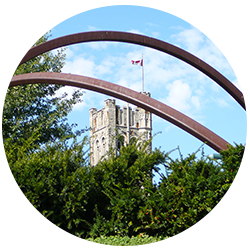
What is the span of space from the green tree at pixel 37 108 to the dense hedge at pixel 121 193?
147 inches

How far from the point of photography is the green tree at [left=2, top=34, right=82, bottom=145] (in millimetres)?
9336

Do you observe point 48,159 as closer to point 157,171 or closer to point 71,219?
point 71,219

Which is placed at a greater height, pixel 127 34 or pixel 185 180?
pixel 127 34

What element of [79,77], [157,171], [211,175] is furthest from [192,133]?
[79,77]

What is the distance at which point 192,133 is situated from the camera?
5027 mm

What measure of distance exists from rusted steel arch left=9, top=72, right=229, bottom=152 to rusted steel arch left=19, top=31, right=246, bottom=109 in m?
Answer: 0.52

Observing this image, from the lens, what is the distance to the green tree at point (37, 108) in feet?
30.6

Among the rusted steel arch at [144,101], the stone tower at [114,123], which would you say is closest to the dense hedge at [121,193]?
the rusted steel arch at [144,101]

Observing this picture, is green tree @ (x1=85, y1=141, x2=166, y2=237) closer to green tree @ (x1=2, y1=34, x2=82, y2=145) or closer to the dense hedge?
the dense hedge

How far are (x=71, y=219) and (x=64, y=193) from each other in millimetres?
413

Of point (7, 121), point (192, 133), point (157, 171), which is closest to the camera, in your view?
point (192, 133)

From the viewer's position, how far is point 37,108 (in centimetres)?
1003

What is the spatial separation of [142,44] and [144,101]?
1.42m

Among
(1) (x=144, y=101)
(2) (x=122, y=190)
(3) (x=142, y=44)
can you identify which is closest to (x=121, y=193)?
(2) (x=122, y=190)
